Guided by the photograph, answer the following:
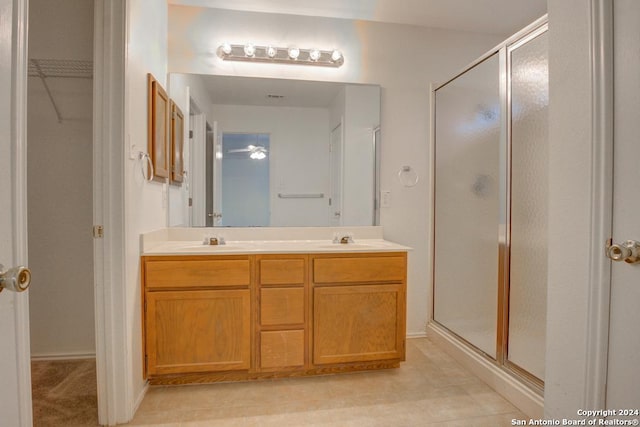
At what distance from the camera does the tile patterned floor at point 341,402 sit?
1.70m

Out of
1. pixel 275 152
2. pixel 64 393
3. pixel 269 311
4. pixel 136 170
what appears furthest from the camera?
pixel 275 152

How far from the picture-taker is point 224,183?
8.29 feet

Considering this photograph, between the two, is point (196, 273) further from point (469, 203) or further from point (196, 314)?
point (469, 203)

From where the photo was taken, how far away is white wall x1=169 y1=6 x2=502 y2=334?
2490 millimetres

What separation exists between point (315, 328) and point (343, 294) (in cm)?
26

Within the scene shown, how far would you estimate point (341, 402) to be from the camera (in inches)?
73.2

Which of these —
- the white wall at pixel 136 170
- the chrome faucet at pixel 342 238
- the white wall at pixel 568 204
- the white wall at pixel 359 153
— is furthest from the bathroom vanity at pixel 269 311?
the white wall at pixel 568 204

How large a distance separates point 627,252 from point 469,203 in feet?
4.62

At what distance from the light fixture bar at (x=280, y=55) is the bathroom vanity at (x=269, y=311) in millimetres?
1360

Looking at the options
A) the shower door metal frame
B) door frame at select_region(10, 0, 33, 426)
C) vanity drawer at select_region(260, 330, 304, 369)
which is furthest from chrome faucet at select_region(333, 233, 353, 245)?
door frame at select_region(10, 0, 33, 426)

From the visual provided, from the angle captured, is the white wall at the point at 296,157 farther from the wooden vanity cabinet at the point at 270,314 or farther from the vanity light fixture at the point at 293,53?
the wooden vanity cabinet at the point at 270,314

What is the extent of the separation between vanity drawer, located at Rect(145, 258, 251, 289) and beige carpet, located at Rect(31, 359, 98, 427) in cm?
67

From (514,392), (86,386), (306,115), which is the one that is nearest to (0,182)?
(86,386)

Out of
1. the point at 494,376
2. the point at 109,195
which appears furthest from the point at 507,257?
the point at 109,195
